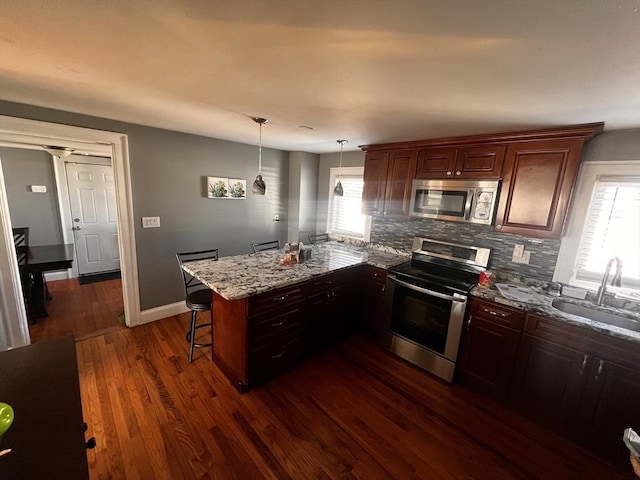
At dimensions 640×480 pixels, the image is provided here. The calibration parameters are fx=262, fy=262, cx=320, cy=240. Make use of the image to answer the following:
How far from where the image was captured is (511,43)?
3.15 ft

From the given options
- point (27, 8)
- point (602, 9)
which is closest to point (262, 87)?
point (27, 8)

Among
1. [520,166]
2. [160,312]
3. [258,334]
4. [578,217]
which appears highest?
[520,166]

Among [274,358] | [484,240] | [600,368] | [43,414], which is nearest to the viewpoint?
[43,414]

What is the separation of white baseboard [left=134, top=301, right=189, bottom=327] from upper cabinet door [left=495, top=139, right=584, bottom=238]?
3.72 m

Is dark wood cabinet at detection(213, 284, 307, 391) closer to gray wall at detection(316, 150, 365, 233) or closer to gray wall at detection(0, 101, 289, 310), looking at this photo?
gray wall at detection(0, 101, 289, 310)

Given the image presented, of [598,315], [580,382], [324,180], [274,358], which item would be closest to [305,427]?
[274,358]

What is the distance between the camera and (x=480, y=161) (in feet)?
8.02

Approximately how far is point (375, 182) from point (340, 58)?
222cm

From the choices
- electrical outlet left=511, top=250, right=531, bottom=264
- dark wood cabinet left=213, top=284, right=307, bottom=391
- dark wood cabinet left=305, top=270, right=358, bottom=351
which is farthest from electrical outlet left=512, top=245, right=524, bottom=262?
dark wood cabinet left=213, top=284, right=307, bottom=391

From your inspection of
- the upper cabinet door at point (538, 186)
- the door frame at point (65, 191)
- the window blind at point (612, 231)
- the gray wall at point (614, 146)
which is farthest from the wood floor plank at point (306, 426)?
the door frame at point (65, 191)

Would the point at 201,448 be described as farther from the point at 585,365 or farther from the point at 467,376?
the point at 585,365

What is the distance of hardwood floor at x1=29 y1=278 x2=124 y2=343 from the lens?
2.93 metres

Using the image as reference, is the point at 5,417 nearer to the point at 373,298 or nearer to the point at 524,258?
the point at 373,298

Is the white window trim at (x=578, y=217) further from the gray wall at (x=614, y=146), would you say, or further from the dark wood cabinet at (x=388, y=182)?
the dark wood cabinet at (x=388, y=182)
